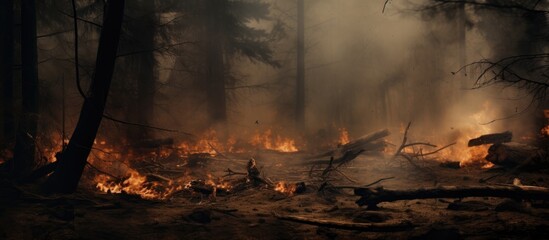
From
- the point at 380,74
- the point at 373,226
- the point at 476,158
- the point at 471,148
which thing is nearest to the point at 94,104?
the point at 373,226

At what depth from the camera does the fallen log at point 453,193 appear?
6816 millimetres

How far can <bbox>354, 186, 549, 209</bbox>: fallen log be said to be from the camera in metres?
6.82

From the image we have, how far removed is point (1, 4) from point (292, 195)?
8.68 meters

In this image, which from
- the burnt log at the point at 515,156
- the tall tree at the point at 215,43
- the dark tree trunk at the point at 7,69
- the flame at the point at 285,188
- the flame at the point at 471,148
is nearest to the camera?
the flame at the point at 285,188

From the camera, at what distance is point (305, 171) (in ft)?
39.4

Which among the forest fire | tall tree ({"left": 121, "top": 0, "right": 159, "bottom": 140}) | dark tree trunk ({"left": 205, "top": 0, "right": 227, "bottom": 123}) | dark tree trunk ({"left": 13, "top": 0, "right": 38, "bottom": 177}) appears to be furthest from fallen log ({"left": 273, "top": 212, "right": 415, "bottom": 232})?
→ dark tree trunk ({"left": 205, "top": 0, "right": 227, "bottom": 123})

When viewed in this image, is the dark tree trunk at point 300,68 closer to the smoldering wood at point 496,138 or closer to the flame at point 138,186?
the smoldering wood at point 496,138

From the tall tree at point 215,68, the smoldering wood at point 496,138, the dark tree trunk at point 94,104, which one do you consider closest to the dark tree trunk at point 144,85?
the tall tree at point 215,68

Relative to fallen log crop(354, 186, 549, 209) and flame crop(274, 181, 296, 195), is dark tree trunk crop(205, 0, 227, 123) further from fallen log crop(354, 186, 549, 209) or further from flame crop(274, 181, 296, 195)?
fallen log crop(354, 186, 549, 209)

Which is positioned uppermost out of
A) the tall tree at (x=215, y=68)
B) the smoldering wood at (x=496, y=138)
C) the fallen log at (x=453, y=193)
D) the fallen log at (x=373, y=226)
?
the tall tree at (x=215, y=68)

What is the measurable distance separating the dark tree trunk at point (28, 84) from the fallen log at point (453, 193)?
7270 mm

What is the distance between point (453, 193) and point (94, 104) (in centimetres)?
654

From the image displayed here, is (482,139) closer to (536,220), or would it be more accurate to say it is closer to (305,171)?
(305,171)

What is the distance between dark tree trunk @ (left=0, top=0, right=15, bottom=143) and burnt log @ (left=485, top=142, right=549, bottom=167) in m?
12.6
